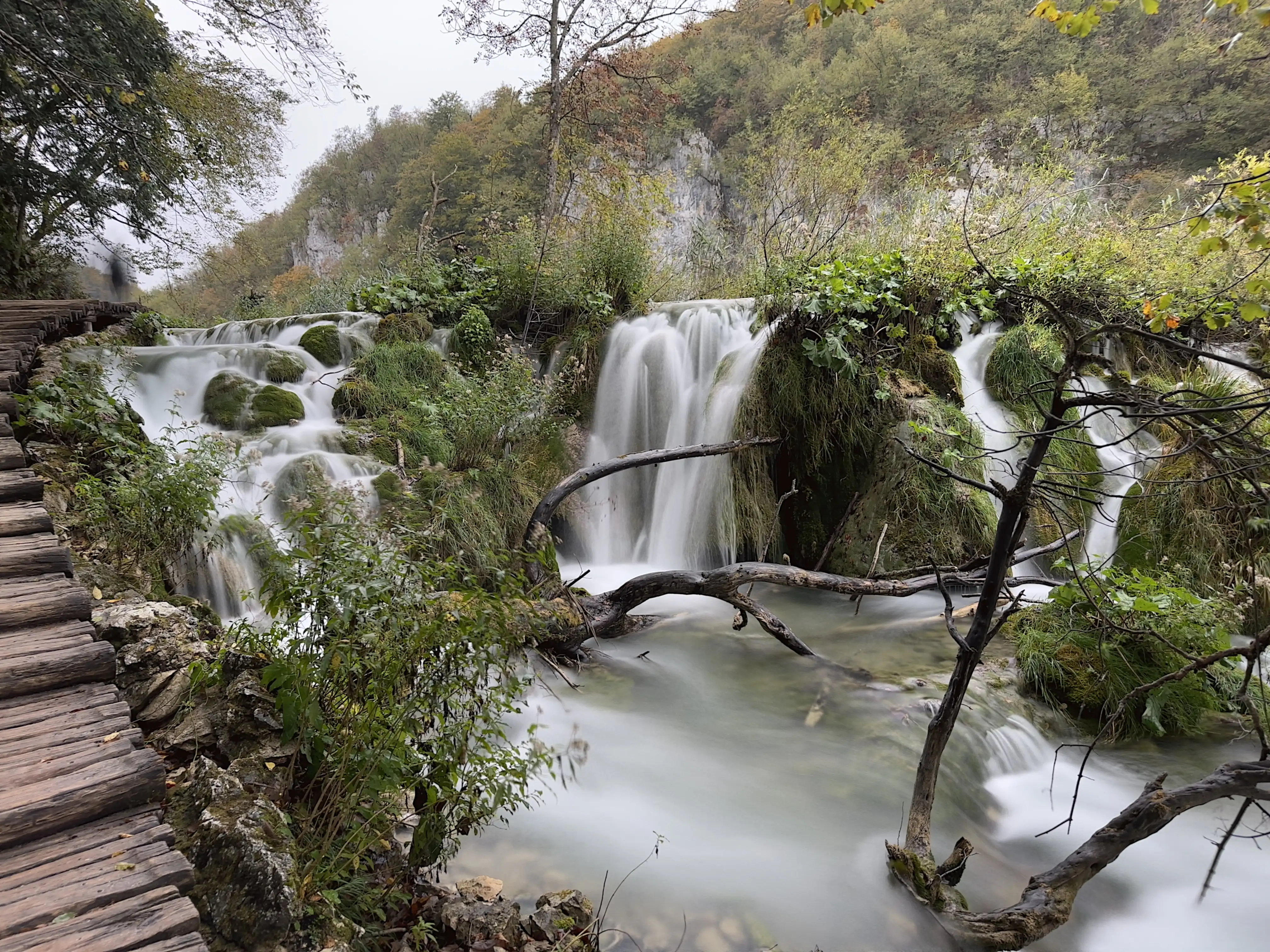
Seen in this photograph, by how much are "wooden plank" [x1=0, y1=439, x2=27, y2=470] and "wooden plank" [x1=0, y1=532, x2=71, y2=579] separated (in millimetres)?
900

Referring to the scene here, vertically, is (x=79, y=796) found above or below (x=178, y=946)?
above

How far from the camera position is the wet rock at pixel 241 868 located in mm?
1465

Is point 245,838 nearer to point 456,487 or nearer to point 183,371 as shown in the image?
point 456,487

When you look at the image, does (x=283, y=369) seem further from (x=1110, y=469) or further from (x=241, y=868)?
(x=1110, y=469)

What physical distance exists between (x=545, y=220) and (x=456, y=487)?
6.75 metres

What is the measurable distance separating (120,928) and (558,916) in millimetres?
1457

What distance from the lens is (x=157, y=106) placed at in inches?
288

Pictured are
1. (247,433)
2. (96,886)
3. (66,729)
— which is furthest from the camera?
(247,433)

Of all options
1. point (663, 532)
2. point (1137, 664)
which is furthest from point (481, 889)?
point (663, 532)

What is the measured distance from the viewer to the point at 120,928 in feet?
3.81

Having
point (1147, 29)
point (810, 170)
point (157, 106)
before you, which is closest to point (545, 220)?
point (810, 170)

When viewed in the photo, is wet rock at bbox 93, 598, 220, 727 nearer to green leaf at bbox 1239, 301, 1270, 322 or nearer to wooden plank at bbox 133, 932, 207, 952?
wooden plank at bbox 133, 932, 207, 952

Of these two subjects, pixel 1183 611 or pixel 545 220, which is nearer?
pixel 1183 611

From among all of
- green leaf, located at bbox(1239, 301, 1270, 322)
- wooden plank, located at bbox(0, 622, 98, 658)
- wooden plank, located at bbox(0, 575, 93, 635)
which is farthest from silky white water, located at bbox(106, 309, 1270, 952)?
green leaf, located at bbox(1239, 301, 1270, 322)
